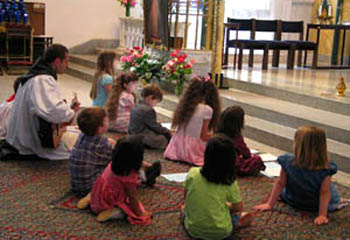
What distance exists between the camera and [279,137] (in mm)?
6145

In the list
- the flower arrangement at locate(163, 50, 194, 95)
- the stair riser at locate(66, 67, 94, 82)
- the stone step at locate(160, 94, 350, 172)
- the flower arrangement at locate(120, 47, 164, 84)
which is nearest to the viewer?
the stone step at locate(160, 94, 350, 172)

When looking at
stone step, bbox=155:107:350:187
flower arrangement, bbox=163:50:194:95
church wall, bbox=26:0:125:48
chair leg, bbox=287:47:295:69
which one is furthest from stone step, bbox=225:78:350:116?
church wall, bbox=26:0:125:48

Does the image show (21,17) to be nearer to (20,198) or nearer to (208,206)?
(20,198)

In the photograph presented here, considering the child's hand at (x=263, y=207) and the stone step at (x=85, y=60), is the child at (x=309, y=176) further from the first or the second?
the stone step at (x=85, y=60)

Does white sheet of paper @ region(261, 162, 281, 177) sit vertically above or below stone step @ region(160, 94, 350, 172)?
below

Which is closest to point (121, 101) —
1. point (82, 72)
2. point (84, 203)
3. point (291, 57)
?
point (84, 203)

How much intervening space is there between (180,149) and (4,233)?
83.8 inches

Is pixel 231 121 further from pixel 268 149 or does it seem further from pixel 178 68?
pixel 178 68

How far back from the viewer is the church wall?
13.5 metres

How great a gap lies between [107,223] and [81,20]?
10878mm

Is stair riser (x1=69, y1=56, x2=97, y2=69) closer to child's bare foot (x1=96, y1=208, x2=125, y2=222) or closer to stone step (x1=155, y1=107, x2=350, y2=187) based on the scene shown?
stone step (x1=155, y1=107, x2=350, y2=187)

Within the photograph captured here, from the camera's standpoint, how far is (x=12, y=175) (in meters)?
4.66

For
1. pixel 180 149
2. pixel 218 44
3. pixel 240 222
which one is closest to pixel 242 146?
pixel 180 149

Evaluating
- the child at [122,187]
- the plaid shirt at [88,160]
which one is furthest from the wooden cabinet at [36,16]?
the child at [122,187]
